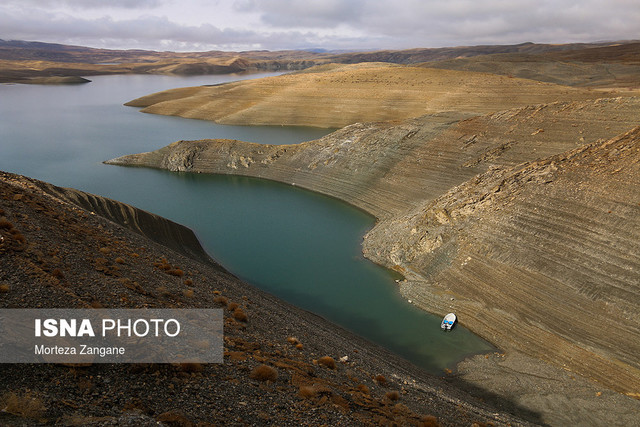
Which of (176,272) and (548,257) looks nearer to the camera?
(176,272)

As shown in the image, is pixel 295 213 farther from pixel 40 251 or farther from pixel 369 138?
pixel 40 251

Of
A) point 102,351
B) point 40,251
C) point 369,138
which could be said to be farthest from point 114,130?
point 102,351

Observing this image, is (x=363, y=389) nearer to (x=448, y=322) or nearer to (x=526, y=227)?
(x=448, y=322)

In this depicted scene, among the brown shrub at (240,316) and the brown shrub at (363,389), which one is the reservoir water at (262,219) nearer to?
the brown shrub at (363,389)

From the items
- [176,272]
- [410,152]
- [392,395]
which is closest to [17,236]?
[176,272]

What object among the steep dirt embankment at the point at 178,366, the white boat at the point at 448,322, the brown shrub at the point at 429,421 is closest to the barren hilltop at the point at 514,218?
the white boat at the point at 448,322

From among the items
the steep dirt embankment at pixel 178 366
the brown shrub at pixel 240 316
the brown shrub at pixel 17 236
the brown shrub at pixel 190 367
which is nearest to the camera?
the steep dirt embankment at pixel 178 366
